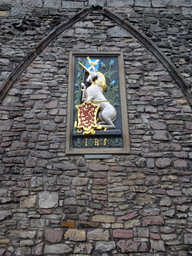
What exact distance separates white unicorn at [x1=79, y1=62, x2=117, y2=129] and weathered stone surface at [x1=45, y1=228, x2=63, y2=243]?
1982 mm

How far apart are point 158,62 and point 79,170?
298 centimetres

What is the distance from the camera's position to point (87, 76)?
463 centimetres

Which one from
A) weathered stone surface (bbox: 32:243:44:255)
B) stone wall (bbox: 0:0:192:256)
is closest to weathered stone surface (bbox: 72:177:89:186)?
stone wall (bbox: 0:0:192:256)

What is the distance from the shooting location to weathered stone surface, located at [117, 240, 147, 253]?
3182 millimetres

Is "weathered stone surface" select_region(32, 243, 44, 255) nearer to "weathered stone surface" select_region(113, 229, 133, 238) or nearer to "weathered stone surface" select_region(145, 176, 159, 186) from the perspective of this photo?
"weathered stone surface" select_region(113, 229, 133, 238)

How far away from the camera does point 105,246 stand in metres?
3.21

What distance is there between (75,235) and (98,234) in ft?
1.18

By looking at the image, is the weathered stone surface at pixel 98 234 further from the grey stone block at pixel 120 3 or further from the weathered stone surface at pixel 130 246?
the grey stone block at pixel 120 3

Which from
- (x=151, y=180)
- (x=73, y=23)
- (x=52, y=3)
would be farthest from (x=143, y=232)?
(x=52, y=3)

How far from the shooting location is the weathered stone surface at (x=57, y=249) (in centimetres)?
317

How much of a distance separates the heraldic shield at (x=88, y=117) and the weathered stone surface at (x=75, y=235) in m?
1.68

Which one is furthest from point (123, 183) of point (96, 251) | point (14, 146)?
point (14, 146)

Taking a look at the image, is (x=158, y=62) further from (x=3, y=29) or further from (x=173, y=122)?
(x=3, y=29)

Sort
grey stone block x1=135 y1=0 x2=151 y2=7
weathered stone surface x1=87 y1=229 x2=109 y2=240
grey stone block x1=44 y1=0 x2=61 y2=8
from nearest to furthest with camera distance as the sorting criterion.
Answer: weathered stone surface x1=87 y1=229 x2=109 y2=240, grey stone block x1=44 y1=0 x2=61 y2=8, grey stone block x1=135 y1=0 x2=151 y2=7
